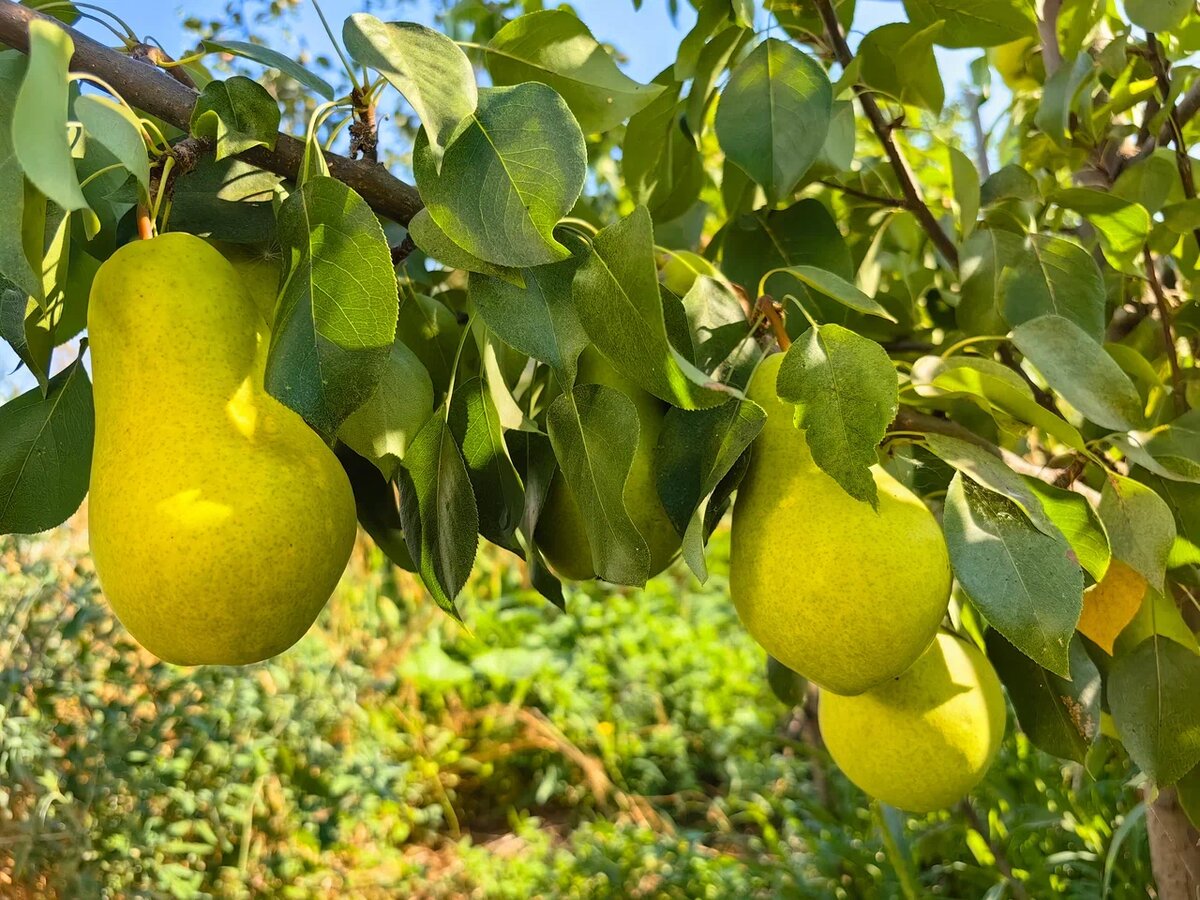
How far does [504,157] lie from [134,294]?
201 millimetres

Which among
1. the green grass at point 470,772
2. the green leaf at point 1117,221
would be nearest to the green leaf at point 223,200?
the green leaf at point 1117,221

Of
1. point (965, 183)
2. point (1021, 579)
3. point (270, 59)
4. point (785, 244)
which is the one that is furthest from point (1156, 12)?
point (270, 59)

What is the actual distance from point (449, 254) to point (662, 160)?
1.53 feet

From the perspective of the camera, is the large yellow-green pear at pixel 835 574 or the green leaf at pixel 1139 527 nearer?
the large yellow-green pear at pixel 835 574

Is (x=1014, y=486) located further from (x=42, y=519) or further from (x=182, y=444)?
(x=42, y=519)

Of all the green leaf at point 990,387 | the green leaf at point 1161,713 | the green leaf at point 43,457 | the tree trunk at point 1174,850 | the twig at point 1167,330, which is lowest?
the tree trunk at point 1174,850

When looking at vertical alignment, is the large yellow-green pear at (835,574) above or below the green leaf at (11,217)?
below

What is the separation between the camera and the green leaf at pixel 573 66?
0.55 meters

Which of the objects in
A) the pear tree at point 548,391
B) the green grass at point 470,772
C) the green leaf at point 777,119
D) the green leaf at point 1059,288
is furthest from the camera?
the green grass at point 470,772

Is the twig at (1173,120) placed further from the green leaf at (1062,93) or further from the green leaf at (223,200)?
the green leaf at (223,200)

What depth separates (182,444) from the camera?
0.45 m

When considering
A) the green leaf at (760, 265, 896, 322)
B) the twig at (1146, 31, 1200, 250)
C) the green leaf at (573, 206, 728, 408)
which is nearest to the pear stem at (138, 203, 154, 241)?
the green leaf at (573, 206, 728, 408)

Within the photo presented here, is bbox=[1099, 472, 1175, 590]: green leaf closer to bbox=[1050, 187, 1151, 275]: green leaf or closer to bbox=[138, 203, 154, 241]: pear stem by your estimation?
bbox=[1050, 187, 1151, 275]: green leaf

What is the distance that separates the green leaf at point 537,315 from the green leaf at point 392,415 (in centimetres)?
5
